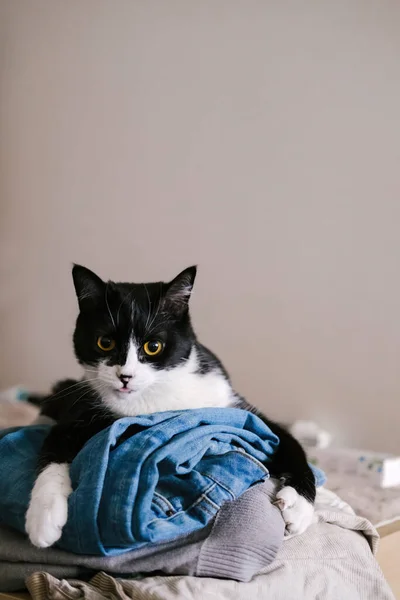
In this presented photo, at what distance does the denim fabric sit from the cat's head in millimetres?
87

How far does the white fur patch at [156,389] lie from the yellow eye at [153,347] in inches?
0.9

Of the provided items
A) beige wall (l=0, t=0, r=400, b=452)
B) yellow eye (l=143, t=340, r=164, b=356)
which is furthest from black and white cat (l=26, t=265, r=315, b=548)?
beige wall (l=0, t=0, r=400, b=452)

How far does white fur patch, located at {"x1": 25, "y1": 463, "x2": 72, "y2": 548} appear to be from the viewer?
83 cm

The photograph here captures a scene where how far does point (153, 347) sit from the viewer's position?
3.50 ft

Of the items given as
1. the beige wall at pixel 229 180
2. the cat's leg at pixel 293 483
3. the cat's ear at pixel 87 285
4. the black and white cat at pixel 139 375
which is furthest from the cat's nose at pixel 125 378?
the beige wall at pixel 229 180

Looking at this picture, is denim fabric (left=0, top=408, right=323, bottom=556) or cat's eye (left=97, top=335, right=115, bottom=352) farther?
cat's eye (left=97, top=335, right=115, bottom=352)

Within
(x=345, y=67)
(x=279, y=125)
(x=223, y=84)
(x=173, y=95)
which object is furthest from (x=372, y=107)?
(x=173, y=95)

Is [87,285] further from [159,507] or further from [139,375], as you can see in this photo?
[159,507]

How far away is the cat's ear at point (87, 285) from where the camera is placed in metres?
1.10

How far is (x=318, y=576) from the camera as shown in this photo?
0.92 meters

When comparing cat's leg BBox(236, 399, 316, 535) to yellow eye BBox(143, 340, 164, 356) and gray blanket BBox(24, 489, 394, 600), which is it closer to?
gray blanket BBox(24, 489, 394, 600)

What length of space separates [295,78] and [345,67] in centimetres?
18

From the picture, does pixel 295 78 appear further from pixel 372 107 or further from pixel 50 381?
pixel 50 381

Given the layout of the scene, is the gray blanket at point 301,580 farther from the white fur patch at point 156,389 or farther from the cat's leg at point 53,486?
the white fur patch at point 156,389
